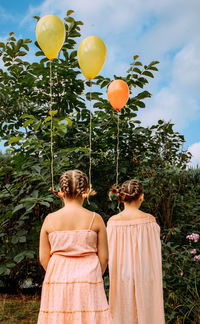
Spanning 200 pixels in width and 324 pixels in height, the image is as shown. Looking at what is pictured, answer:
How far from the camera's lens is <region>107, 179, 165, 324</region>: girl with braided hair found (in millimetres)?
2912

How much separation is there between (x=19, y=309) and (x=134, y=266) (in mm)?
2086

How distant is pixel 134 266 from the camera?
117 inches

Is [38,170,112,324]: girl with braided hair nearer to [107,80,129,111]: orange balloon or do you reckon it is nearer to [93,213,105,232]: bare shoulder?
[93,213,105,232]: bare shoulder

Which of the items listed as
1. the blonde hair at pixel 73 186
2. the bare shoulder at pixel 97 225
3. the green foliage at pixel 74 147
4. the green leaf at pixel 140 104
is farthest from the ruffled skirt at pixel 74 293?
the green leaf at pixel 140 104

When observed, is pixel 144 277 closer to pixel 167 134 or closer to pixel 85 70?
pixel 85 70

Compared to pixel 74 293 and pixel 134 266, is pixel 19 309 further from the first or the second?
pixel 74 293

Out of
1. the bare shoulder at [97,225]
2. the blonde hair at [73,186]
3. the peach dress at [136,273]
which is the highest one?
the blonde hair at [73,186]

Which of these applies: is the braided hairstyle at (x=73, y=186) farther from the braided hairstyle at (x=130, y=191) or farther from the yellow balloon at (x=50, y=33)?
the yellow balloon at (x=50, y=33)

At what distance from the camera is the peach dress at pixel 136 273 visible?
2910mm

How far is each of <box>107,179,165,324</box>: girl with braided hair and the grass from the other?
4.66 ft

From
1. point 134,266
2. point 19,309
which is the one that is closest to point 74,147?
A: point 134,266

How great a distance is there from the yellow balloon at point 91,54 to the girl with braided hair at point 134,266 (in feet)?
4.04

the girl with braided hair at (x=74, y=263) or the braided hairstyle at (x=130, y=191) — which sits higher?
the braided hairstyle at (x=130, y=191)

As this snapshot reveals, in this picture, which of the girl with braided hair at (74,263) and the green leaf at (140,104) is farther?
the green leaf at (140,104)
